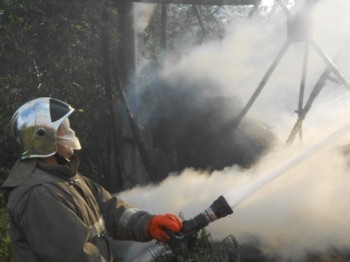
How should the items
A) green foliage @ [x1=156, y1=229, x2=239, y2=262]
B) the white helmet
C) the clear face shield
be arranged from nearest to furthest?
1. the white helmet
2. the clear face shield
3. green foliage @ [x1=156, y1=229, x2=239, y2=262]

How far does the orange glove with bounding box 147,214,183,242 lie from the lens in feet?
10.4

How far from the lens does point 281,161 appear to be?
17.8 ft

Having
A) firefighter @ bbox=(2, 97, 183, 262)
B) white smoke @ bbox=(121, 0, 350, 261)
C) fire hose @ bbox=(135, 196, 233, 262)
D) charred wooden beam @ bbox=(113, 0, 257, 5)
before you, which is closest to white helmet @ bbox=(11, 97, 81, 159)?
firefighter @ bbox=(2, 97, 183, 262)

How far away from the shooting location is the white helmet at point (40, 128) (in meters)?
2.90

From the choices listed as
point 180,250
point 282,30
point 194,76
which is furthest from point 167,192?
point 282,30

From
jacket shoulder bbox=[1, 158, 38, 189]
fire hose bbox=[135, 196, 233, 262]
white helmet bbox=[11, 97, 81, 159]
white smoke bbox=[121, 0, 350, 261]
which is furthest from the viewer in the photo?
white smoke bbox=[121, 0, 350, 261]

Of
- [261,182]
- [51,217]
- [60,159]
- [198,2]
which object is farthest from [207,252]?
[198,2]

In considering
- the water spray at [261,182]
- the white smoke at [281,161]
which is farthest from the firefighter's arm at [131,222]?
the white smoke at [281,161]

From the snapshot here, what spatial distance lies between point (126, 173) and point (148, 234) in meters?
5.53

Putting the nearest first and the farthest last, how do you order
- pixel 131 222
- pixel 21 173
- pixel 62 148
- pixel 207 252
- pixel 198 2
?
1. pixel 21 173
2. pixel 62 148
3. pixel 131 222
4. pixel 207 252
5. pixel 198 2

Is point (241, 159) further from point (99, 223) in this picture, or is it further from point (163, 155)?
point (99, 223)

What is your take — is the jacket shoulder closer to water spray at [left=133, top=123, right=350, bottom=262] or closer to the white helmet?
the white helmet

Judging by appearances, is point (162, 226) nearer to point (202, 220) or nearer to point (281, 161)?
point (202, 220)

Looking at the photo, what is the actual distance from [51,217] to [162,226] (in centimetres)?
88
